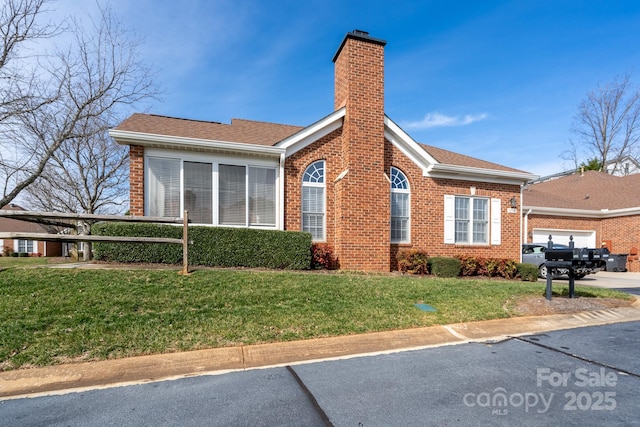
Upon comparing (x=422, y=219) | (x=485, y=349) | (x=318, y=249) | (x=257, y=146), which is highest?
(x=257, y=146)

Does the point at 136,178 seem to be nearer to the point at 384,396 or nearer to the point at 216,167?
the point at 216,167

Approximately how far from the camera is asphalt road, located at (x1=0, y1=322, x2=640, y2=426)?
2.85m

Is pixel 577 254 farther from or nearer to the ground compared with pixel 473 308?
farther from the ground

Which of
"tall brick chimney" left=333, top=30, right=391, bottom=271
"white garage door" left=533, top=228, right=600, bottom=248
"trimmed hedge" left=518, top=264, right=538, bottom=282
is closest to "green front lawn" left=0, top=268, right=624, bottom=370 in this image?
"tall brick chimney" left=333, top=30, right=391, bottom=271

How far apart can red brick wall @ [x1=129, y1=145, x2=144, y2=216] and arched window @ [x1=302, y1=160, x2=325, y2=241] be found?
4.54m

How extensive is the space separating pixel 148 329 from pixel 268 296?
2112mm

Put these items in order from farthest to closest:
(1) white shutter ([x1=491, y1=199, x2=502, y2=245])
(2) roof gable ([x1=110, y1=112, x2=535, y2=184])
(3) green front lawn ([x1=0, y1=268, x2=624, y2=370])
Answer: (1) white shutter ([x1=491, y1=199, x2=502, y2=245]) → (2) roof gable ([x1=110, y1=112, x2=535, y2=184]) → (3) green front lawn ([x1=0, y1=268, x2=624, y2=370])

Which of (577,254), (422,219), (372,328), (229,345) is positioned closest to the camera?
(229,345)

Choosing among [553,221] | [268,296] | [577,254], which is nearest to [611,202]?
[553,221]

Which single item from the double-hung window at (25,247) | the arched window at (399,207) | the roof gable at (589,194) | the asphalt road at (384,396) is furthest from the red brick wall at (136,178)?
the double-hung window at (25,247)

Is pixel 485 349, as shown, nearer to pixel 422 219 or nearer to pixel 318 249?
pixel 318 249

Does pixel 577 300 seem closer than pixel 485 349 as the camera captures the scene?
No

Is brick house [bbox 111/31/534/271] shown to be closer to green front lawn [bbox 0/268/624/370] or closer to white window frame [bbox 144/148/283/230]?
white window frame [bbox 144/148/283/230]

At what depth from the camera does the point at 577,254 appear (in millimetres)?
6887
